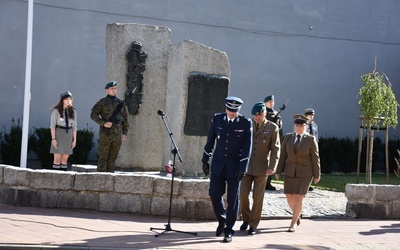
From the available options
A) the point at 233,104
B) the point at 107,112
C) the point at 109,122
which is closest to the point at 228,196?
the point at 233,104

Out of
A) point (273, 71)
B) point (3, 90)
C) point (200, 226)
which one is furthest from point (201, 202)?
point (273, 71)

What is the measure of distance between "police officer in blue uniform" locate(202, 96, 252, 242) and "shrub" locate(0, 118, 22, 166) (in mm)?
10787

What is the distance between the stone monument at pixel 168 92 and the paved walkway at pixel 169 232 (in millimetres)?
2274

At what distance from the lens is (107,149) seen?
12.1 m

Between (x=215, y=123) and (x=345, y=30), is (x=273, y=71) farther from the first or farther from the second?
(x=215, y=123)

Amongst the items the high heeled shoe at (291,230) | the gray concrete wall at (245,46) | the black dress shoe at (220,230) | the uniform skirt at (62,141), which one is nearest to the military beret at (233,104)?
the black dress shoe at (220,230)

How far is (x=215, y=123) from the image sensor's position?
9.10 m

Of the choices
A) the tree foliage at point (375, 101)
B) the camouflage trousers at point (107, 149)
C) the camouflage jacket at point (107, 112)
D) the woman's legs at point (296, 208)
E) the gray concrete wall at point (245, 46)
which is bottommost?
the woman's legs at point (296, 208)

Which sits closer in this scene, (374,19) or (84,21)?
(84,21)

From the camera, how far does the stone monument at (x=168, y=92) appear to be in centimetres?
1279

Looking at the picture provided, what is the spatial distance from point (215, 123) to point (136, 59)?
491 cm

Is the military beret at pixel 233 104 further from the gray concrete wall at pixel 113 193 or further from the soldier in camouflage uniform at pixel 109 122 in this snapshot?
the soldier in camouflage uniform at pixel 109 122

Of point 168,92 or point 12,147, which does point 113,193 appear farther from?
point 12,147

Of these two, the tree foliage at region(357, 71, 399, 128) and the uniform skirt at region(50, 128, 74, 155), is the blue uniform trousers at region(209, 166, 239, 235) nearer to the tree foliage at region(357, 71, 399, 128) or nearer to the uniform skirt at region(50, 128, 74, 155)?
the uniform skirt at region(50, 128, 74, 155)
